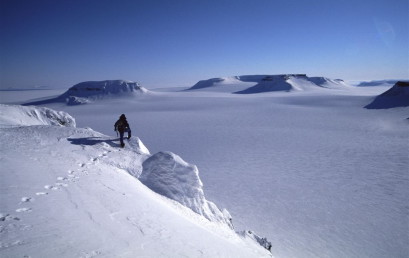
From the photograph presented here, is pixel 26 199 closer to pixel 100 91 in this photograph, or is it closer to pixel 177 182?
pixel 177 182

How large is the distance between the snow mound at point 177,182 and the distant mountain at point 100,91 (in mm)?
68718

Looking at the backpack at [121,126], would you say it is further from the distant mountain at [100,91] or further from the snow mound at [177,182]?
the distant mountain at [100,91]

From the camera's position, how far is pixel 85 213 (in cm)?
448

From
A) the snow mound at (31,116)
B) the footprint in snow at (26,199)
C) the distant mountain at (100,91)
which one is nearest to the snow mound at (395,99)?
the snow mound at (31,116)

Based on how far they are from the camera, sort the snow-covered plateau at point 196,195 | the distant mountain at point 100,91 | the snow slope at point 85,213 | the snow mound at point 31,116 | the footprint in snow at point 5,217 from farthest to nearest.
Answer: the distant mountain at point 100,91
the snow mound at point 31,116
the snow-covered plateau at point 196,195
the footprint in snow at point 5,217
the snow slope at point 85,213

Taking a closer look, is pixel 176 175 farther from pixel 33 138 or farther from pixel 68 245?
pixel 33 138

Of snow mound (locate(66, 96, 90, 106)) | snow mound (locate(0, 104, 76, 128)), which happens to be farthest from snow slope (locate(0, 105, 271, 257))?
snow mound (locate(66, 96, 90, 106))

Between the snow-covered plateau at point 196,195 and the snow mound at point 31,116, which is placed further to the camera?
the snow mound at point 31,116

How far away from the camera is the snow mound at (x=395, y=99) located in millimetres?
44588

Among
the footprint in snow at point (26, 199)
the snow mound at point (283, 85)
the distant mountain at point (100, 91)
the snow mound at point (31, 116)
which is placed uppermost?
the snow mound at point (283, 85)

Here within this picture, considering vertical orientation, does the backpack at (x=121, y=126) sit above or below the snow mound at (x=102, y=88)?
below

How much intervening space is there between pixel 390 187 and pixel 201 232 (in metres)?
12.0

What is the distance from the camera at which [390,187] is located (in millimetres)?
12320

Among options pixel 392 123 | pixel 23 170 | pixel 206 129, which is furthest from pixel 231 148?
pixel 392 123
